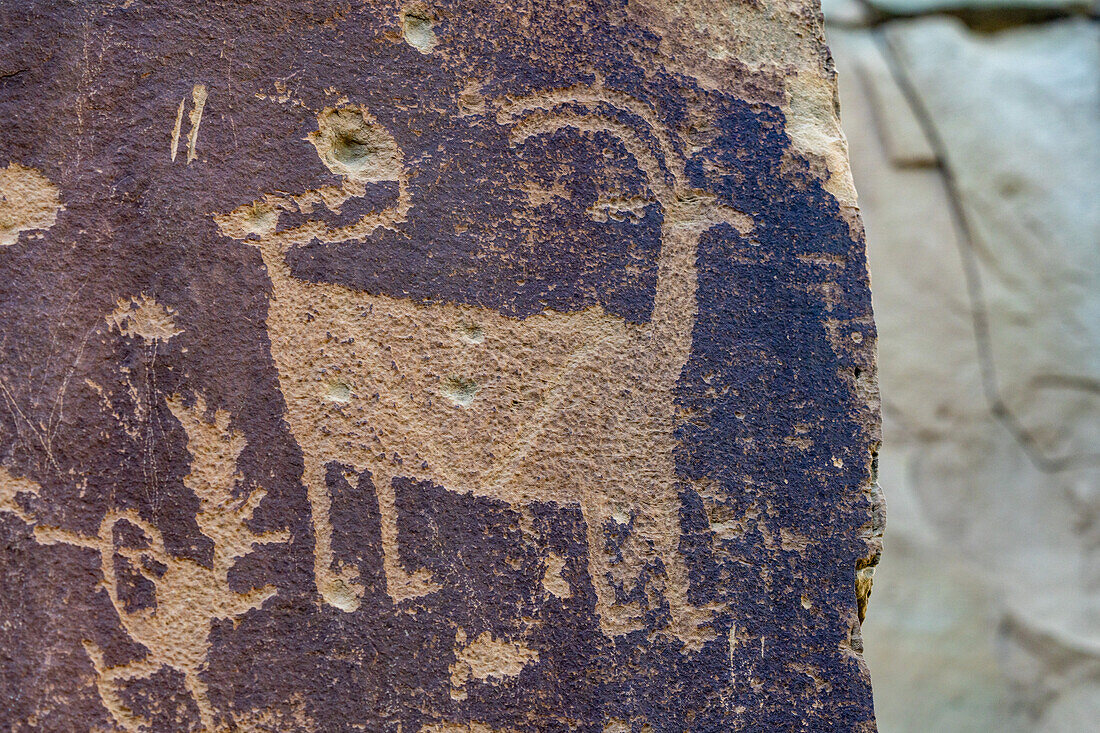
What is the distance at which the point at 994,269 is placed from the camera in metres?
2.98

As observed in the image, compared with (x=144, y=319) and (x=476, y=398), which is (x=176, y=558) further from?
(x=476, y=398)

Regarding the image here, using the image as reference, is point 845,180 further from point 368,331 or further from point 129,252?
point 129,252

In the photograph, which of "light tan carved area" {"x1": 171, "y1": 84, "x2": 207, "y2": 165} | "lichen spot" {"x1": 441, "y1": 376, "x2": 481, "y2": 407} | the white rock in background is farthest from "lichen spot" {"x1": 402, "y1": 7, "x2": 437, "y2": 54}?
the white rock in background

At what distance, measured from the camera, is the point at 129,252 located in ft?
3.26

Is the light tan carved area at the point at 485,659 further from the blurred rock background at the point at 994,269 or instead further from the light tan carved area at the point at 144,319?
the blurred rock background at the point at 994,269

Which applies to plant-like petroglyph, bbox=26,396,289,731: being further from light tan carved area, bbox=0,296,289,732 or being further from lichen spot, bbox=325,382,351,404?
lichen spot, bbox=325,382,351,404

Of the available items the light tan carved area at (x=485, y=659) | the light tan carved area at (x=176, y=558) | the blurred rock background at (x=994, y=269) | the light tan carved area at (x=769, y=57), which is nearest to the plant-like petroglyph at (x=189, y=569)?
the light tan carved area at (x=176, y=558)

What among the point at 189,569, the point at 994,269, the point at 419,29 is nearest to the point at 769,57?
the point at 419,29

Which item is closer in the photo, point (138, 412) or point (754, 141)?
point (138, 412)

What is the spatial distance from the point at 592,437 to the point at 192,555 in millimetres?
475

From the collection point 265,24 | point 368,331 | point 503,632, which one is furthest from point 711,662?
point 265,24

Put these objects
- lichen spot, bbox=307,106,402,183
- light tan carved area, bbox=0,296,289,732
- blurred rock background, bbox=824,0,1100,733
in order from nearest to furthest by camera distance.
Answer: light tan carved area, bbox=0,296,289,732, lichen spot, bbox=307,106,402,183, blurred rock background, bbox=824,0,1100,733

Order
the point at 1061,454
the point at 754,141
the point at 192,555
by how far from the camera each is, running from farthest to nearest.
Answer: the point at 1061,454 → the point at 754,141 → the point at 192,555

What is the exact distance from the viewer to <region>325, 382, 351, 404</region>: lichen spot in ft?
3.31
